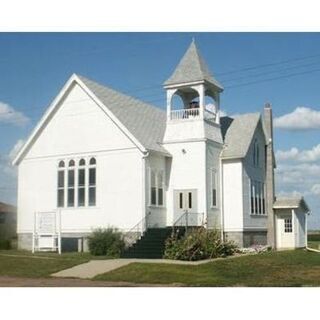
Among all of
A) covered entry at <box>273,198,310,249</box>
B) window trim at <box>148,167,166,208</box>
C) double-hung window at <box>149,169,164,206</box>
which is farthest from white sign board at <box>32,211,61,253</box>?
covered entry at <box>273,198,310,249</box>

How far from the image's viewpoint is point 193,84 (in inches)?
1089

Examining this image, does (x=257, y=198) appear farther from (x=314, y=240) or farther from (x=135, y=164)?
(x=135, y=164)

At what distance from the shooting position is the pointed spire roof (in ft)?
90.8

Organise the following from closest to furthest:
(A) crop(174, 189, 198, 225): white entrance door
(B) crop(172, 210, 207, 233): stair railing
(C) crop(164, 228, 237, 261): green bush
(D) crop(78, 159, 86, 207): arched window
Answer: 1. (C) crop(164, 228, 237, 261): green bush
2. (D) crop(78, 159, 86, 207): arched window
3. (B) crop(172, 210, 207, 233): stair railing
4. (A) crop(174, 189, 198, 225): white entrance door

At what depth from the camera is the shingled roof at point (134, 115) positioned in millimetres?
26625

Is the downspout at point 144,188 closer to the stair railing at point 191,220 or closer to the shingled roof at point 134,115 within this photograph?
the shingled roof at point 134,115

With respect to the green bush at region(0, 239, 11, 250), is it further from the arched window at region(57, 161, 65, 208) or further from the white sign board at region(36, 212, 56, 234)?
the arched window at region(57, 161, 65, 208)

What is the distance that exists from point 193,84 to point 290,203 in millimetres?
8258

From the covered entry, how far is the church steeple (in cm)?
633

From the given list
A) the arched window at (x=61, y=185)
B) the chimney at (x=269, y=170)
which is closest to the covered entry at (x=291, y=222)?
the chimney at (x=269, y=170)

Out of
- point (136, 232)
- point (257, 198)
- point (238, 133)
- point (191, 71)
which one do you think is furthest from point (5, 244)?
point (257, 198)

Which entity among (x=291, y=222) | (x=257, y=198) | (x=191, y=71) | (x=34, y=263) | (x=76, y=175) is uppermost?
(x=191, y=71)

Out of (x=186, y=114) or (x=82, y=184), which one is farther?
(x=186, y=114)
